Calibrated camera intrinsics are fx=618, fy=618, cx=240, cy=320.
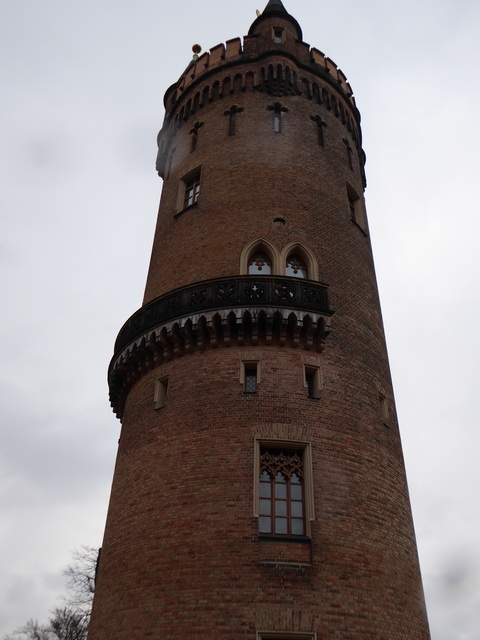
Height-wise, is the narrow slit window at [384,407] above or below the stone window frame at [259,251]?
below

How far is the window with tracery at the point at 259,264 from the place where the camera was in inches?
743

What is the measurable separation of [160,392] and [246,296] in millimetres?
3677

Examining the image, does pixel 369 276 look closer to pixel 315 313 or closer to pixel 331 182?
pixel 331 182

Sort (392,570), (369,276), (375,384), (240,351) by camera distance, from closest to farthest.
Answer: (392,570)
(240,351)
(375,384)
(369,276)

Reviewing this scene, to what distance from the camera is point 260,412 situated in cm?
1571

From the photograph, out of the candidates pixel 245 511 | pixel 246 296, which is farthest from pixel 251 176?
pixel 245 511

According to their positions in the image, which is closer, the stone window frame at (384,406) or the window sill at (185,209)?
the stone window frame at (384,406)

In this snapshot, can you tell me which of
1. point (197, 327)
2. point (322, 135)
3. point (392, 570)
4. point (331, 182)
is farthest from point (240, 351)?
point (322, 135)

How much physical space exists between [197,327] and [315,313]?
3.27m

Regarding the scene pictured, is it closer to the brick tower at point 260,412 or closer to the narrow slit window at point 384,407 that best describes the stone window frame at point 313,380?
the brick tower at point 260,412

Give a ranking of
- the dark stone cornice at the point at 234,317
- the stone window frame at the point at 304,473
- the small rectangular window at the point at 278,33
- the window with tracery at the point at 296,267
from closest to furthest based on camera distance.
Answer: the stone window frame at the point at 304,473
the dark stone cornice at the point at 234,317
the window with tracery at the point at 296,267
the small rectangular window at the point at 278,33

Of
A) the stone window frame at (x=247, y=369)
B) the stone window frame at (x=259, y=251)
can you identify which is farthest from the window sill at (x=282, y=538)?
the stone window frame at (x=259, y=251)

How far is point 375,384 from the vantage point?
58.9ft

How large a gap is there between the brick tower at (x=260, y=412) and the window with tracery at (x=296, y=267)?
0.15 ft
